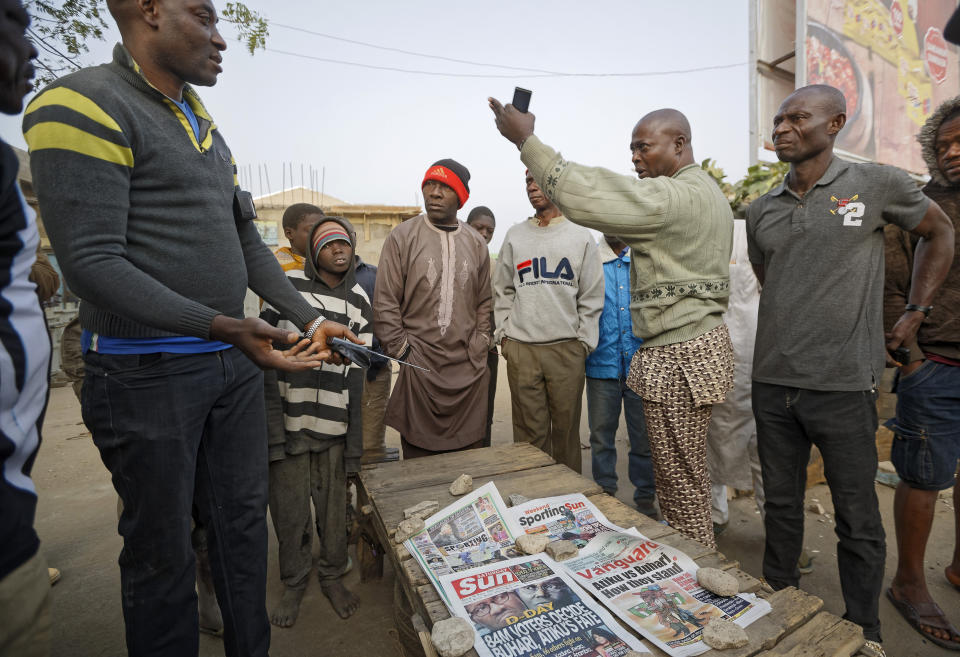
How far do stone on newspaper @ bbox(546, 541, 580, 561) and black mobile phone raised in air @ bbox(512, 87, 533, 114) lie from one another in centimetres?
144

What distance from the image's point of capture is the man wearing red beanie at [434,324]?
2.78 meters

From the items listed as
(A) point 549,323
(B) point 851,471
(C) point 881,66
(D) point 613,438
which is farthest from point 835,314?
(C) point 881,66

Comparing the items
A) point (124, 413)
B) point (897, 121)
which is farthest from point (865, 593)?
point (897, 121)

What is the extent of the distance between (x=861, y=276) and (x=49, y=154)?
8.17ft

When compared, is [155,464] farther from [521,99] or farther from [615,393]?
[615,393]

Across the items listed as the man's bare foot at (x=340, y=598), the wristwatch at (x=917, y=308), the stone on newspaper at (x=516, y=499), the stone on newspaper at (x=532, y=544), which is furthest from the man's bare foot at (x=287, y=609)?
the wristwatch at (x=917, y=308)

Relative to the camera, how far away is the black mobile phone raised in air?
1630 mm

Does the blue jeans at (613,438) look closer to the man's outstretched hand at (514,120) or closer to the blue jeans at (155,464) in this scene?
the man's outstretched hand at (514,120)

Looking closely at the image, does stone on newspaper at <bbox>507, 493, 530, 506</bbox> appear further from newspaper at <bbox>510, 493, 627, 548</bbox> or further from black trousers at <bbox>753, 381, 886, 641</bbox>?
black trousers at <bbox>753, 381, 886, 641</bbox>

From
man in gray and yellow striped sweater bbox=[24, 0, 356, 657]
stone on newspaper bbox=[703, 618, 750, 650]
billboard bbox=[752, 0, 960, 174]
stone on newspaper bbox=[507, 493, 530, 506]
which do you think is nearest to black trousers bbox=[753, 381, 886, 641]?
stone on newspaper bbox=[703, 618, 750, 650]

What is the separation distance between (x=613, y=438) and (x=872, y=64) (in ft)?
24.8

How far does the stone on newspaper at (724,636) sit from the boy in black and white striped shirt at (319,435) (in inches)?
67.1

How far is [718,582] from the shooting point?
125 cm

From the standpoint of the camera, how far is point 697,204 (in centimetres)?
171
